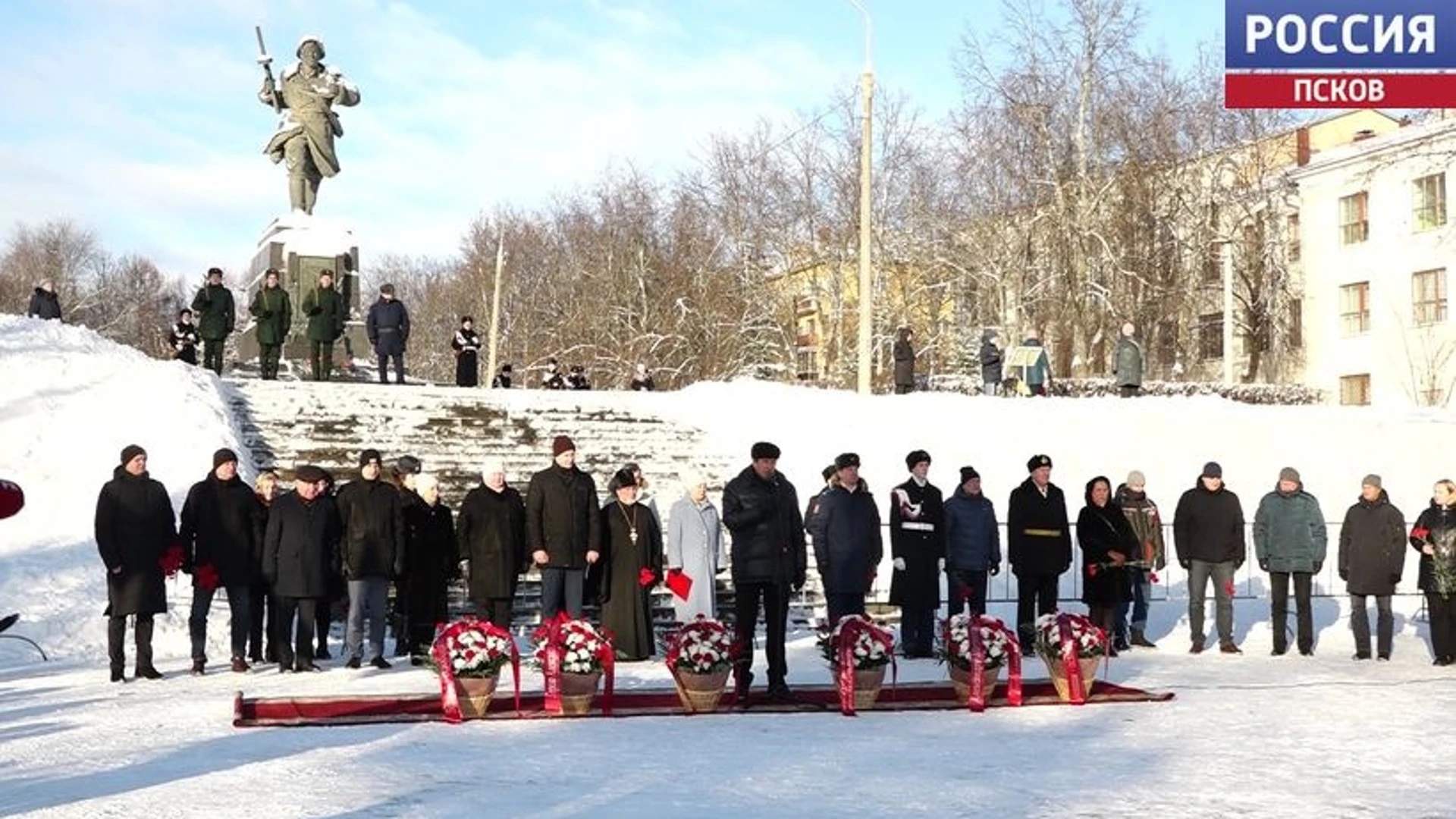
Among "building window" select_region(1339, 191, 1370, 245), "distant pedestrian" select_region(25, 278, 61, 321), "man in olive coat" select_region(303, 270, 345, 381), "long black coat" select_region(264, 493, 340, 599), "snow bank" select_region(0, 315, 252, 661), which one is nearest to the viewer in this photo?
"long black coat" select_region(264, 493, 340, 599)

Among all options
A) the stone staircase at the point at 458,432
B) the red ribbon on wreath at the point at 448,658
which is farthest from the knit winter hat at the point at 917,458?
the red ribbon on wreath at the point at 448,658

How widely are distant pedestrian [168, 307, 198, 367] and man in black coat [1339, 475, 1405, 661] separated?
64.4 ft

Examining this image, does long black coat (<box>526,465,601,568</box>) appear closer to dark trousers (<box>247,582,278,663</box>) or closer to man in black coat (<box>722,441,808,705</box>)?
dark trousers (<box>247,582,278,663</box>)

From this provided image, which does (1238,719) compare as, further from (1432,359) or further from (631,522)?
(1432,359)

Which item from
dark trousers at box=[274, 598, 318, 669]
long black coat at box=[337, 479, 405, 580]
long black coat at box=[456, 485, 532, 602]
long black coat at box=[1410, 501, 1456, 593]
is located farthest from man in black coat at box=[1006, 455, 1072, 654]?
dark trousers at box=[274, 598, 318, 669]

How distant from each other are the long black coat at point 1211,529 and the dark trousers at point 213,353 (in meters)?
15.6

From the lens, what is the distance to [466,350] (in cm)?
2977

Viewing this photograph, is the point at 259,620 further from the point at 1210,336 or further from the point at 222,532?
the point at 1210,336

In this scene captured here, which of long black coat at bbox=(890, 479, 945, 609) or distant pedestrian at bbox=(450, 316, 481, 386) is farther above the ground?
distant pedestrian at bbox=(450, 316, 481, 386)

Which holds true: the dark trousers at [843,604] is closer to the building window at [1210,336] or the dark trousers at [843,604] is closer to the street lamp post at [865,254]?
the street lamp post at [865,254]

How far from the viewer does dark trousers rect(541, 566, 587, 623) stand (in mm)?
14352

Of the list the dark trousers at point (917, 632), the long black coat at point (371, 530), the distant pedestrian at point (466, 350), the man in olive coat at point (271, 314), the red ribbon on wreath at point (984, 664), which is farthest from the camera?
the distant pedestrian at point (466, 350)

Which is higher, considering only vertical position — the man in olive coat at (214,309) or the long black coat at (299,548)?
the man in olive coat at (214,309)

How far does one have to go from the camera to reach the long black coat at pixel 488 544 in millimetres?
14211
